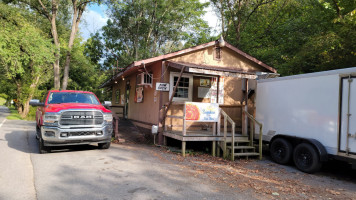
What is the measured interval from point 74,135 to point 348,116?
7.58 m

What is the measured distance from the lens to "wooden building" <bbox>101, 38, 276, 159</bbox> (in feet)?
33.9

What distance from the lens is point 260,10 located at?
62.8 ft

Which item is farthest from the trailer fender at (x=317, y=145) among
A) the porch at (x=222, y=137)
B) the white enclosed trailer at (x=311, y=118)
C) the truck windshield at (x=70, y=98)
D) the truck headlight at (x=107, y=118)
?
the truck windshield at (x=70, y=98)

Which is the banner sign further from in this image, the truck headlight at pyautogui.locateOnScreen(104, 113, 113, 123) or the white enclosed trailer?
the truck headlight at pyautogui.locateOnScreen(104, 113, 113, 123)

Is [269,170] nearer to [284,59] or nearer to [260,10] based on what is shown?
[284,59]

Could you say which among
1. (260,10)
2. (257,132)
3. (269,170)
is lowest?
(269,170)

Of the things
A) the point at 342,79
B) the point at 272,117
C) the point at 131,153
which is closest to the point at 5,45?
the point at 131,153

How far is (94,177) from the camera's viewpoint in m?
5.38

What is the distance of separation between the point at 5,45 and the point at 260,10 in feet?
59.7

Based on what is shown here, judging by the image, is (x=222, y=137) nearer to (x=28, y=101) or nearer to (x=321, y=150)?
(x=321, y=150)

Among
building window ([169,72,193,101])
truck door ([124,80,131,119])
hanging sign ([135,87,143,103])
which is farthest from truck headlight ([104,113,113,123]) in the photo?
truck door ([124,80,131,119])

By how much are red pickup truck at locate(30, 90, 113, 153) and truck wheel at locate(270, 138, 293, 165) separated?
18.4 ft

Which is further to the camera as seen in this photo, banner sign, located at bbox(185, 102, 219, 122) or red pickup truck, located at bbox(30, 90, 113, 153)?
banner sign, located at bbox(185, 102, 219, 122)

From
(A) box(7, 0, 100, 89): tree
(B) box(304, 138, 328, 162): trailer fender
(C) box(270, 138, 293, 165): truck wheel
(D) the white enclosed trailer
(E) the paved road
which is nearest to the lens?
(E) the paved road
